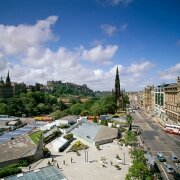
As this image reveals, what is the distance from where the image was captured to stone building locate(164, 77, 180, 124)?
11756cm

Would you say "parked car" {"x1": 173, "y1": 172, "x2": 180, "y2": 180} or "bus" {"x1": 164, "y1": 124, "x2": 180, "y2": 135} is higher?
"bus" {"x1": 164, "y1": 124, "x2": 180, "y2": 135}

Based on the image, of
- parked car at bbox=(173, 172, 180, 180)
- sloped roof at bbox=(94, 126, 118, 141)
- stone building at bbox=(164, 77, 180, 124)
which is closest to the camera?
parked car at bbox=(173, 172, 180, 180)

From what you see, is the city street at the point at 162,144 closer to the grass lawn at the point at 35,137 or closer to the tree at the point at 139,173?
the tree at the point at 139,173

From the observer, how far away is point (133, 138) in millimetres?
76250

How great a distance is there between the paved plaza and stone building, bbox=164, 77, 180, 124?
167ft

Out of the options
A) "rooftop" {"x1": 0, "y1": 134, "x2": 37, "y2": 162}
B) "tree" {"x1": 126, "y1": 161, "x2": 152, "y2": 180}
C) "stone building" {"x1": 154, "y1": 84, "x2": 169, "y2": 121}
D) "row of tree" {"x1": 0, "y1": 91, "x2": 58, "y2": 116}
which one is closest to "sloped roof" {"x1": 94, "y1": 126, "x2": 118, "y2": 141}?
"rooftop" {"x1": 0, "y1": 134, "x2": 37, "y2": 162}

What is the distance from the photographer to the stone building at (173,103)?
11756 centimetres

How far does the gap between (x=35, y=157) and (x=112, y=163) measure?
1782 centimetres

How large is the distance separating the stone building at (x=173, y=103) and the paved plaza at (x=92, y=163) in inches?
2004

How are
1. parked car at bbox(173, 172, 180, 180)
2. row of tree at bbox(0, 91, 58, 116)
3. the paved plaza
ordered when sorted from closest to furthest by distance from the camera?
the paved plaza, parked car at bbox(173, 172, 180, 180), row of tree at bbox(0, 91, 58, 116)

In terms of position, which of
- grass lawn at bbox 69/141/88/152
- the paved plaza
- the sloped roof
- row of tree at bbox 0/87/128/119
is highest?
row of tree at bbox 0/87/128/119

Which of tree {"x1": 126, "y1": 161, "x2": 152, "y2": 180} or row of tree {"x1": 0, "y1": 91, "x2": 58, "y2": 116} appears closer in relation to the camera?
tree {"x1": 126, "y1": 161, "x2": 152, "y2": 180}

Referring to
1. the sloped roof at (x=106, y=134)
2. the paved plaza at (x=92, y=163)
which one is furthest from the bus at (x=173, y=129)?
the paved plaza at (x=92, y=163)

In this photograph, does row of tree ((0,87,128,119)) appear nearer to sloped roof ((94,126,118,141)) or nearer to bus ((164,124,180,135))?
bus ((164,124,180,135))
